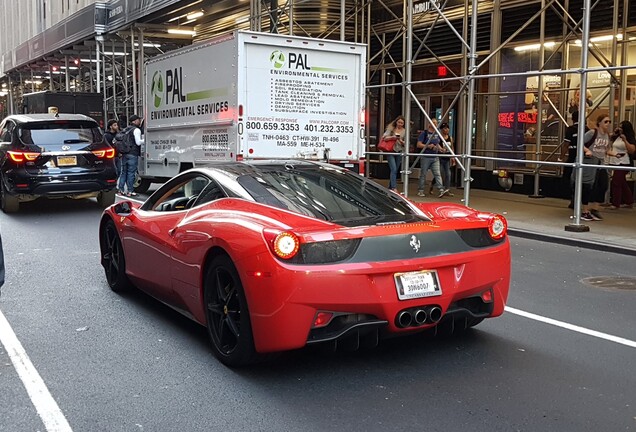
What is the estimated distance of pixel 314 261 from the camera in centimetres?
427

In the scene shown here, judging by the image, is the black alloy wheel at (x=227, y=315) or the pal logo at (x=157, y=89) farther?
the pal logo at (x=157, y=89)

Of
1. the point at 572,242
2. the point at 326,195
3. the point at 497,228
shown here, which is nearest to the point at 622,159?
the point at 572,242

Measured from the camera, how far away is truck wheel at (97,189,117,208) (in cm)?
1377

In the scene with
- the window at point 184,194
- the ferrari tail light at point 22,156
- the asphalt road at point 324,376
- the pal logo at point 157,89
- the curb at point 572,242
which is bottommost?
the asphalt road at point 324,376

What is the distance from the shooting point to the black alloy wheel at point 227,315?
4.49 meters

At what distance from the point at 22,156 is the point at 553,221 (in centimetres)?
930

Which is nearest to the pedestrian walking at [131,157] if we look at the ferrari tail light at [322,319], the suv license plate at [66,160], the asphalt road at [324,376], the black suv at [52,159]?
the black suv at [52,159]

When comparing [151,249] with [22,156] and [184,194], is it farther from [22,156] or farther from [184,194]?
[22,156]

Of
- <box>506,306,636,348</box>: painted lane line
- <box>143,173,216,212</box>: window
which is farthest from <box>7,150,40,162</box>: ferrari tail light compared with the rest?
<box>506,306,636,348</box>: painted lane line

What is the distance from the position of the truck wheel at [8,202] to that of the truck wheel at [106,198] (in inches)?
61.3

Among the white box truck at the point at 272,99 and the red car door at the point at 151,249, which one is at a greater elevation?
the white box truck at the point at 272,99

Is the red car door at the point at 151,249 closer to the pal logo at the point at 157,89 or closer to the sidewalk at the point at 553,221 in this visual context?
the sidewalk at the point at 553,221

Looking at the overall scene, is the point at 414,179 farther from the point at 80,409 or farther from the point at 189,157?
the point at 80,409

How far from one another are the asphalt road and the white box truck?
5.53 metres
